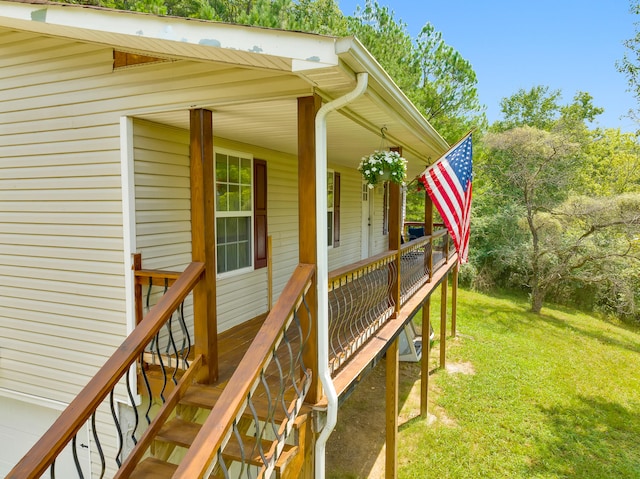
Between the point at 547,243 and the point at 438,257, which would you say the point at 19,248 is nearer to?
the point at 438,257

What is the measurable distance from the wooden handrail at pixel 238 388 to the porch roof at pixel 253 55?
1315 mm

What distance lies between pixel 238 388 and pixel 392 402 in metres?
3.27

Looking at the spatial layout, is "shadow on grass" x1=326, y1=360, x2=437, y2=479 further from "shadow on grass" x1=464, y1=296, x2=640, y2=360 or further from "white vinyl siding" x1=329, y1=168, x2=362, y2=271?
"shadow on grass" x1=464, y1=296, x2=640, y2=360

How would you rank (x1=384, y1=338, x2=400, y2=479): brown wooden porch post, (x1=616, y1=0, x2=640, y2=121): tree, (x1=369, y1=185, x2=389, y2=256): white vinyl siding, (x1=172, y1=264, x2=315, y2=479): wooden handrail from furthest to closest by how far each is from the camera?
(x1=369, y1=185, x2=389, y2=256): white vinyl siding < (x1=616, y1=0, x2=640, y2=121): tree < (x1=384, y1=338, x2=400, y2=479): brown wooden porch post < (x1=172, y1=264, x2=315, y2=479): wooden handrail

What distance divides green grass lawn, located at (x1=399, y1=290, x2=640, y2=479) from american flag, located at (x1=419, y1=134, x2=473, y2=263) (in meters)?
3.36

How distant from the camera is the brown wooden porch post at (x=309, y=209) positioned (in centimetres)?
261

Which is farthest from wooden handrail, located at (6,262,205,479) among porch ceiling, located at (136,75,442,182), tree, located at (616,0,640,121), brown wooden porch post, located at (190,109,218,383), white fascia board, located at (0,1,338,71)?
tree, located at (616,0,640,121)

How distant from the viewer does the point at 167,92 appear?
3107 mm

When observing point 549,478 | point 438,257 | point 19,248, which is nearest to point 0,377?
point 19,248

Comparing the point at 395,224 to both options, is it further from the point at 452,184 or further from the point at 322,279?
the point at 322,279

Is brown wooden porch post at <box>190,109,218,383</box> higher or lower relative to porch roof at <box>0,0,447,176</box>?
lower

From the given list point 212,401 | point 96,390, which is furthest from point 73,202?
point 212,401

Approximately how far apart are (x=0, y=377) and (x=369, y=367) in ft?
14.0

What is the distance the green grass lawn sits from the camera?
5902 millimetres
